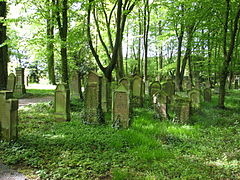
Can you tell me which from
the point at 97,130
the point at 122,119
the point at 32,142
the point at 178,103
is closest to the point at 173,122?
the point at 178,103

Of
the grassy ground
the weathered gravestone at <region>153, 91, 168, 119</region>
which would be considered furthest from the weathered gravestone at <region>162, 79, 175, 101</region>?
the grassy ground

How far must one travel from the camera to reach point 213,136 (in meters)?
6.15

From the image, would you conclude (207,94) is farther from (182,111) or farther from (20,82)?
(20,82)

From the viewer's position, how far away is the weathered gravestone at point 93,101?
7.01m

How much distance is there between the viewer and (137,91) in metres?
10.4

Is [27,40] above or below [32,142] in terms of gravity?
above

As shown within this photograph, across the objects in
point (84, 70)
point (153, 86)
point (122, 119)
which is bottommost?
point (122, 119)

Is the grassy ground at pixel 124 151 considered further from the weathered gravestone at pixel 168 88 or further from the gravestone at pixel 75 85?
the gravestone at pixel 75 85

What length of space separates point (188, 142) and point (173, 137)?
0.46m

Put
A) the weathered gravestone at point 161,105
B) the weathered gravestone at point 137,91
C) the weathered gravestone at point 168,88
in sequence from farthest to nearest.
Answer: the weathered gravestone at point 168,88
the weathered gravestone at point 137,91
the weathered gravestone at point 161,105

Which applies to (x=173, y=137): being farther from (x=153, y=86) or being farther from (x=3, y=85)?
(x=3, y=85)

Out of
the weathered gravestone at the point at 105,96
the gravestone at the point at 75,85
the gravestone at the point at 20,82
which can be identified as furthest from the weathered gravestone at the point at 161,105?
the gravestone at the point at 20,82

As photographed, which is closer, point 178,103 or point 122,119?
point 122,119

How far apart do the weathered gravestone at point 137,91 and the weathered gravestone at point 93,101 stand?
364 cm
